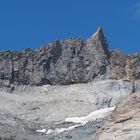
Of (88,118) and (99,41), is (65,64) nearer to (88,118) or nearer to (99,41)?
(99,41)

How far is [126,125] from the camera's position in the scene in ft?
41.5

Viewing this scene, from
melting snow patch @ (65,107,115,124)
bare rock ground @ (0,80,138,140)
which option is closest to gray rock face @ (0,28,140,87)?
bare rock ground @ (0,80,138,140)

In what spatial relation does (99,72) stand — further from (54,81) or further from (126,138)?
(126,138)

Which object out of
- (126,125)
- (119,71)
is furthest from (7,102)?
(126,125)

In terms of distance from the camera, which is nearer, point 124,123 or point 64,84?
point 124,123

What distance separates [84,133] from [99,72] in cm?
2714

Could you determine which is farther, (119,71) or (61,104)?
(119,71)

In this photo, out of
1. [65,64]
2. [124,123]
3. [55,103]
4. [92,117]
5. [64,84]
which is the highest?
[65,64]

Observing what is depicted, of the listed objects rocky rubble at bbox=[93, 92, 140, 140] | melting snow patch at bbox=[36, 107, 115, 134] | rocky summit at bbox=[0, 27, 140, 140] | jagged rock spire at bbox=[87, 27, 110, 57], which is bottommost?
rocky rubble at bbox=[93, 92, 140, 140]

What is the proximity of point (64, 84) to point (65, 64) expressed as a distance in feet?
10.0

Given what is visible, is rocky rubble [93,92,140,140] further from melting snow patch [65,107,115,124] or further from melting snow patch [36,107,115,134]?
melting snow patch [65,107,115,124]

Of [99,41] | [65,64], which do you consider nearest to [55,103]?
[65,64]

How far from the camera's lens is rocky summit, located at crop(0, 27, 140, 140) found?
2726 inches

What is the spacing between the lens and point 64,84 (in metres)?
82.6
